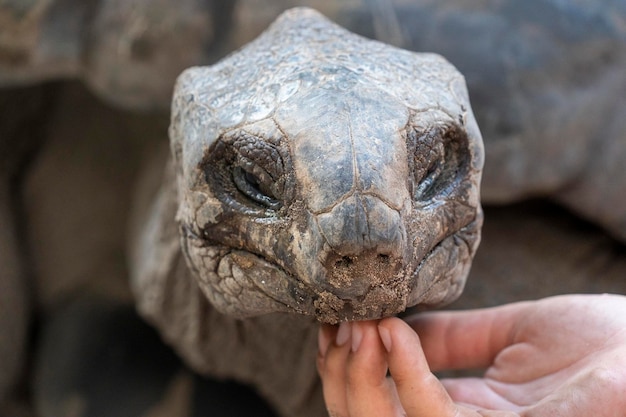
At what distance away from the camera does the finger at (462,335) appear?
1.27 m

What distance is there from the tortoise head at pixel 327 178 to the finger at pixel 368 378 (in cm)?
9

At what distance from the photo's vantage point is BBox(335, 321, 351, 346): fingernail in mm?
1013

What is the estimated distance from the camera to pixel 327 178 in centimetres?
80

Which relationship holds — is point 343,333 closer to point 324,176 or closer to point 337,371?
point 337,371

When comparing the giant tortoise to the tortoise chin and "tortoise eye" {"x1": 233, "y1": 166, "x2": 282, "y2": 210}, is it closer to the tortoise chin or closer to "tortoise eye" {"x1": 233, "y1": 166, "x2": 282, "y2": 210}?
the tortoise chin

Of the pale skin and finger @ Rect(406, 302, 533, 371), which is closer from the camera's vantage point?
the pale skin

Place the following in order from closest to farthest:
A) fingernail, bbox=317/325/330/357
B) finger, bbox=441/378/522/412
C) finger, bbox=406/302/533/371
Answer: fingernail, bbox=317/325/330/357 → finger, bbox=441/378/522/412 → finger, bbox=406/302/533/371

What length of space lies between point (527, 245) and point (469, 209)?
2.57ft

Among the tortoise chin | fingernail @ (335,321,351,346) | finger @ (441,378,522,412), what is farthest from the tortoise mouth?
finger @ (441,378,522,412)

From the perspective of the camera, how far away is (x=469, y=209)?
97cm

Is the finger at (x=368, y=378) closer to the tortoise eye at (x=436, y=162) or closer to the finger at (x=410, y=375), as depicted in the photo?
the finger at (x=410, y=375)

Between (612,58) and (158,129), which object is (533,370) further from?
(158,129)

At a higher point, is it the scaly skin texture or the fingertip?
the scaly skin texture

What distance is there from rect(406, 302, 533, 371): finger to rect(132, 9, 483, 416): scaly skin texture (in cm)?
23
